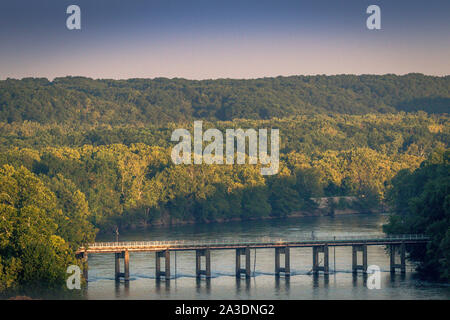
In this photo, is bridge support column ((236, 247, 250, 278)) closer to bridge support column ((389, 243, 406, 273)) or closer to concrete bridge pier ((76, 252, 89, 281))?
bridge support column ((389, 243, 406, 273))

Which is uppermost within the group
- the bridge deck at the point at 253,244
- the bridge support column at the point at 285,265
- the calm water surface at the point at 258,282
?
the bridge deck at the point at 253,244

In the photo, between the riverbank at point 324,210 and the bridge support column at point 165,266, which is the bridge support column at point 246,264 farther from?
the riverbank at point 324,210

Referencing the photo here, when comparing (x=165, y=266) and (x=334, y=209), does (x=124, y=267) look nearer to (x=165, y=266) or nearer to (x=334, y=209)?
(x=165, y=266)

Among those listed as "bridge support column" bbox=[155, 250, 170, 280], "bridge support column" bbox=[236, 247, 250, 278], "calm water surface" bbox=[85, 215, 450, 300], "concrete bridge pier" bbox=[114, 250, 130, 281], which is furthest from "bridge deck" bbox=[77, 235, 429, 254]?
"calm water surface" bbox=[85, 215, 450, 300]

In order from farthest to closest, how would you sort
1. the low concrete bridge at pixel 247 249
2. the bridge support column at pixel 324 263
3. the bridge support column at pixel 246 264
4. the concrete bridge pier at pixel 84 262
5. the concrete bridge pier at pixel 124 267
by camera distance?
the bridge support column at pixel 324 263
the bridge support column at pixel 246 264
the low concrete bridge at pixel 247 249
the concrete bridge pier at pixel 124 267
the concrete bridge pier at pixel 84 262

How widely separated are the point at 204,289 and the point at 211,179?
8898cm

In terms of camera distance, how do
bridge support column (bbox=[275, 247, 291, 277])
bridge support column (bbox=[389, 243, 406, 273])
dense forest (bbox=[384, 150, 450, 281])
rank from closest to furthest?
dense forest (bbox=[384, 150, 450, 281])
bridge support column (bbox=[275, 247, 291, 277])
bridge support column (bbox=[389, 243, 406, 273])

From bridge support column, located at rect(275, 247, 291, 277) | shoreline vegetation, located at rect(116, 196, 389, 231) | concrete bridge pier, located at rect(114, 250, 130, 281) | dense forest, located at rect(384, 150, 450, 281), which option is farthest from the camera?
shoreline vegetation, located at rect(116, 196, 389, 231)

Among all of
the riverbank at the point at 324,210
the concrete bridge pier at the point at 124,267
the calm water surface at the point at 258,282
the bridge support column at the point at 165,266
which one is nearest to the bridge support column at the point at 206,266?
the calm water surface at the point at 258,282

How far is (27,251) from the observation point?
281 ft

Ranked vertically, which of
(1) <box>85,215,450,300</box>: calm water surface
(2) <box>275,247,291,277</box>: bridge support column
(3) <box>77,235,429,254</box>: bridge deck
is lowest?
(1) <box>85,215,450,300</box>: calm water surface

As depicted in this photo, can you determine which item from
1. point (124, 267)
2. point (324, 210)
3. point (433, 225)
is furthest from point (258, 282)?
point (324, 210)
